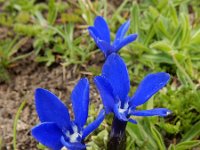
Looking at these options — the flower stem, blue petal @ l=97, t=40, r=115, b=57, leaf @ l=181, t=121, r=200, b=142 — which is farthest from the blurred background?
blue petal @ l=97, t=40, r=115, b=57

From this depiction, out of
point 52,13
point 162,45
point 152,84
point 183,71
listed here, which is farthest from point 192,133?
point 52,13

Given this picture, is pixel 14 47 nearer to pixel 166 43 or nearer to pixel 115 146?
pixel 166 43

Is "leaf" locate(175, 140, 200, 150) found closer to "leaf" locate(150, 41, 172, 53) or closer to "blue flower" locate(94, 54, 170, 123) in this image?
"blue flower" locate(94, 54, 170, 123)

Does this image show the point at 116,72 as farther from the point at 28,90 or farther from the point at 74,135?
the point at 28,90

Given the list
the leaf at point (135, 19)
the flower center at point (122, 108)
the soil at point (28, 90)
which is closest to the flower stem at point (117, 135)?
the flower center at point (122, 108)

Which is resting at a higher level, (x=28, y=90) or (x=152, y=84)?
(x=152, y=84)

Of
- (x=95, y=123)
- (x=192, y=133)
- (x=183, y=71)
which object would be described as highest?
(x=95, y=123)
